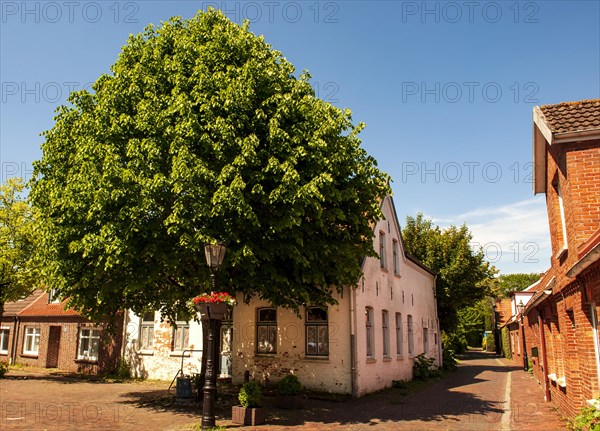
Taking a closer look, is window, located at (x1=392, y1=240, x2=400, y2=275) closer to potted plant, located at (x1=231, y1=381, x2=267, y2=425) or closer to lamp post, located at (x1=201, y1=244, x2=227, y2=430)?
potted plant, located at (x1=231, y1=381, x2=267, y2=425)

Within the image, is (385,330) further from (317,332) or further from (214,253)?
(214,253)

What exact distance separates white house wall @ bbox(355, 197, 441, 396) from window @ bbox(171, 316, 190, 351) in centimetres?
783

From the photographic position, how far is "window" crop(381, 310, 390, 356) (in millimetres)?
19312

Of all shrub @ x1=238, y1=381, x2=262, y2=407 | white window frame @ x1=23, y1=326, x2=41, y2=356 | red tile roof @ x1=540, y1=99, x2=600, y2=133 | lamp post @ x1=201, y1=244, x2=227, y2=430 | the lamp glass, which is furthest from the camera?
white window frame @ x1=23, y1=326, x2=41, y2=356

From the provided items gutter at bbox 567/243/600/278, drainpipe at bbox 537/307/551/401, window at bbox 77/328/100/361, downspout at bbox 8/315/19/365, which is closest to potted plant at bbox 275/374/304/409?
drainpipe at bbox 537/307/551/401

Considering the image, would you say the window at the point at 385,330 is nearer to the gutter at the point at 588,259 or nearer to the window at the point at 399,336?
the window at the point at 399,336

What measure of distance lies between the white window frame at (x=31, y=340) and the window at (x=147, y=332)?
948 cm

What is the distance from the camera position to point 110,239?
417 inches

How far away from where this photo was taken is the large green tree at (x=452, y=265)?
33.8 metres

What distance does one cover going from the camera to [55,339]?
25.8m

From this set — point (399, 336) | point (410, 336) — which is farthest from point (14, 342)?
point (410, 336)

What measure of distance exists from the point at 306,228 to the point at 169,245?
359cm

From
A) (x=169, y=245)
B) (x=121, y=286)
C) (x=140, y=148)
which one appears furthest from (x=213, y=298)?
(x=140, y=148)

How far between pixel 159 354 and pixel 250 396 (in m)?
10.1
